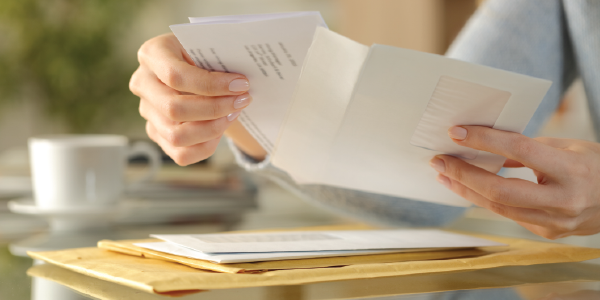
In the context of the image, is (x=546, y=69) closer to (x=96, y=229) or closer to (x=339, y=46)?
(x=339, y=46)

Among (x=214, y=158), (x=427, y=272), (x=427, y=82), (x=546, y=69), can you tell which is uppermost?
(x=214, y=158)

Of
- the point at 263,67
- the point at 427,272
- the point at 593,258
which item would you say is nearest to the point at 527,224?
the point at 593,258

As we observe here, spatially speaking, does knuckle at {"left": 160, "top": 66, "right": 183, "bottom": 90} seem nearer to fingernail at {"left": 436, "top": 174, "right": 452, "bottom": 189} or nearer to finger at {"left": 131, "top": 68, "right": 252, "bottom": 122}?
finger at {"left": 131, "top": 68, "right": 252, "bottom": 122}

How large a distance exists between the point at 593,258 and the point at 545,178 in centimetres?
8

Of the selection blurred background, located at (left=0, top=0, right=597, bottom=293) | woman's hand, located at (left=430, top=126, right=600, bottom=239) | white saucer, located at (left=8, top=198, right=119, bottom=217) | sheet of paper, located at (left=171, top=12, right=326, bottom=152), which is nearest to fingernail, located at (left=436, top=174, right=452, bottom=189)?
woman's hand, located at (left=430, top=126, right=600, bottom=239)

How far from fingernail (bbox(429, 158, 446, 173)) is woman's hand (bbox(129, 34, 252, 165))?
166 mm

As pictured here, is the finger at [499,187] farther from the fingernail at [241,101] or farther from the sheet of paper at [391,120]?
the fingernail at [241,101]

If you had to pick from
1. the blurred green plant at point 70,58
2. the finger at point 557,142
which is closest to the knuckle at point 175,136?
the finger at point 557,142

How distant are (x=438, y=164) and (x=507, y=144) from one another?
0.20 feet

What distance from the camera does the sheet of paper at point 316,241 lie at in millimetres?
332

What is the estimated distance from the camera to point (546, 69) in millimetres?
748

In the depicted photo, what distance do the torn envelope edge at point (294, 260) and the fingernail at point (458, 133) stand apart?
93 mm

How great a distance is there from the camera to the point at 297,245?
14.0 inches

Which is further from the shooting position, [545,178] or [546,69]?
[546,69]
